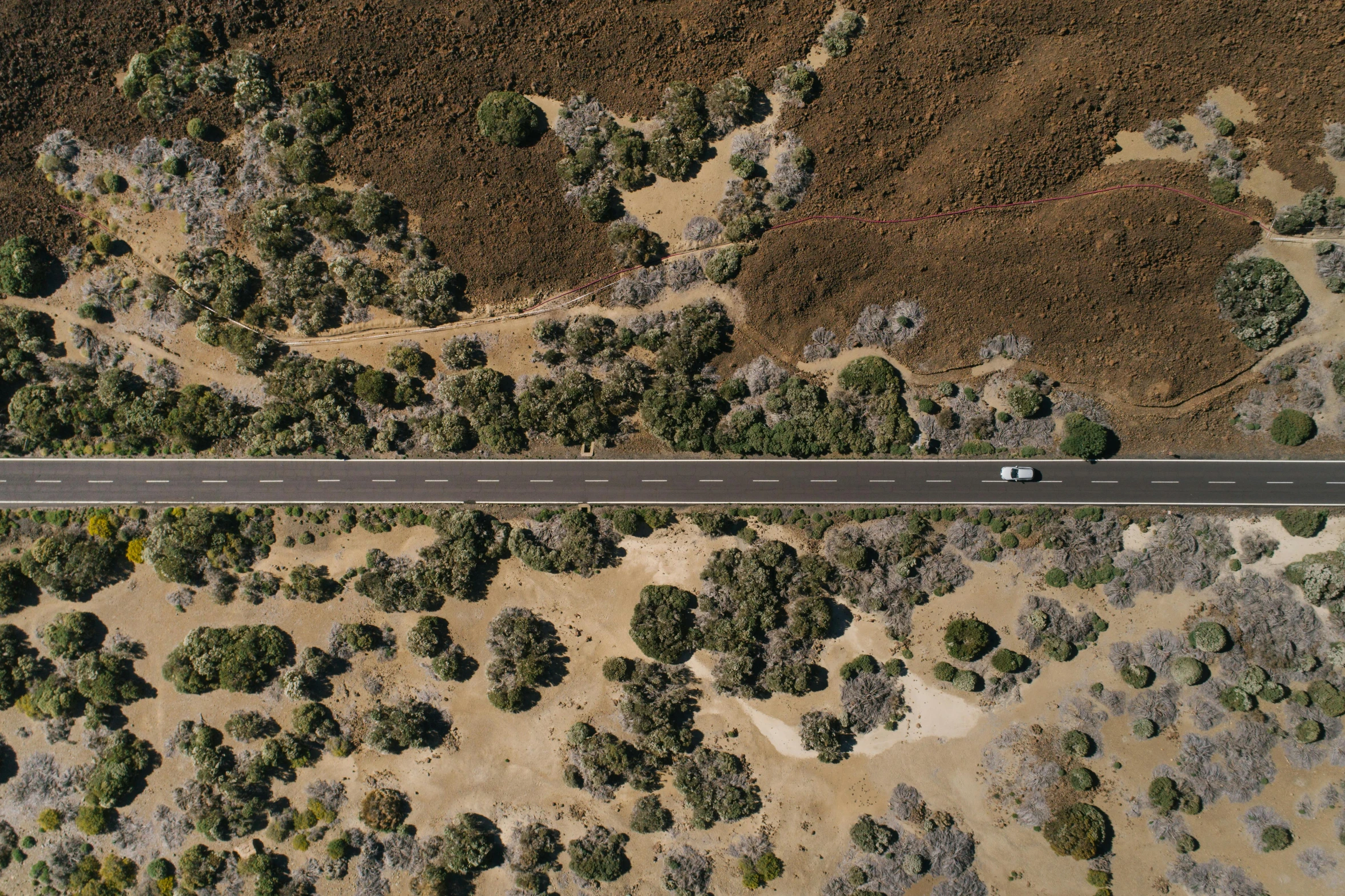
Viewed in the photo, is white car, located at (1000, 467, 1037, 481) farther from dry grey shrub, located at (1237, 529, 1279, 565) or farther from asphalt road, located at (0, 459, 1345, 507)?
dry grey shrub, located at (1237, 529, 1279, 565)

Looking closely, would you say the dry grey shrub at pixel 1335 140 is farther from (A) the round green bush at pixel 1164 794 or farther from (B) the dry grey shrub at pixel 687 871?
(B) the dry grey shrub at pixel 687 871

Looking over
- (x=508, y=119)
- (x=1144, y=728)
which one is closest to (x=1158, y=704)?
(x=1144, y=728)

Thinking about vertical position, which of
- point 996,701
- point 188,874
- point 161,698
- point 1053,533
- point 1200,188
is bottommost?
point 188,874

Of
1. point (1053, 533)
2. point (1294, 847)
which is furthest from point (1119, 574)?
point (1294, 847)

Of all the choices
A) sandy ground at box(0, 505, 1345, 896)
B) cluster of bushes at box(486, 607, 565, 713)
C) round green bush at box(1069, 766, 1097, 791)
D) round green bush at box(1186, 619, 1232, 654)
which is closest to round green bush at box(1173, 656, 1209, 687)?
round green bush at box(1186, 619, 1232, 654)

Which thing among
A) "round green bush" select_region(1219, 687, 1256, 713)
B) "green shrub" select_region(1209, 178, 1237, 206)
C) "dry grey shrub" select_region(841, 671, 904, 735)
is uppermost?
"green shrub" select_region(1209, 178, 1237, 206)

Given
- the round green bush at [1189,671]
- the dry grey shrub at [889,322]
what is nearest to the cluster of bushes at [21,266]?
the dry grey shrub at [889,322]

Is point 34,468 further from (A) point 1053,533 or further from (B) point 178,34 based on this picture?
(A) point 1053,533
